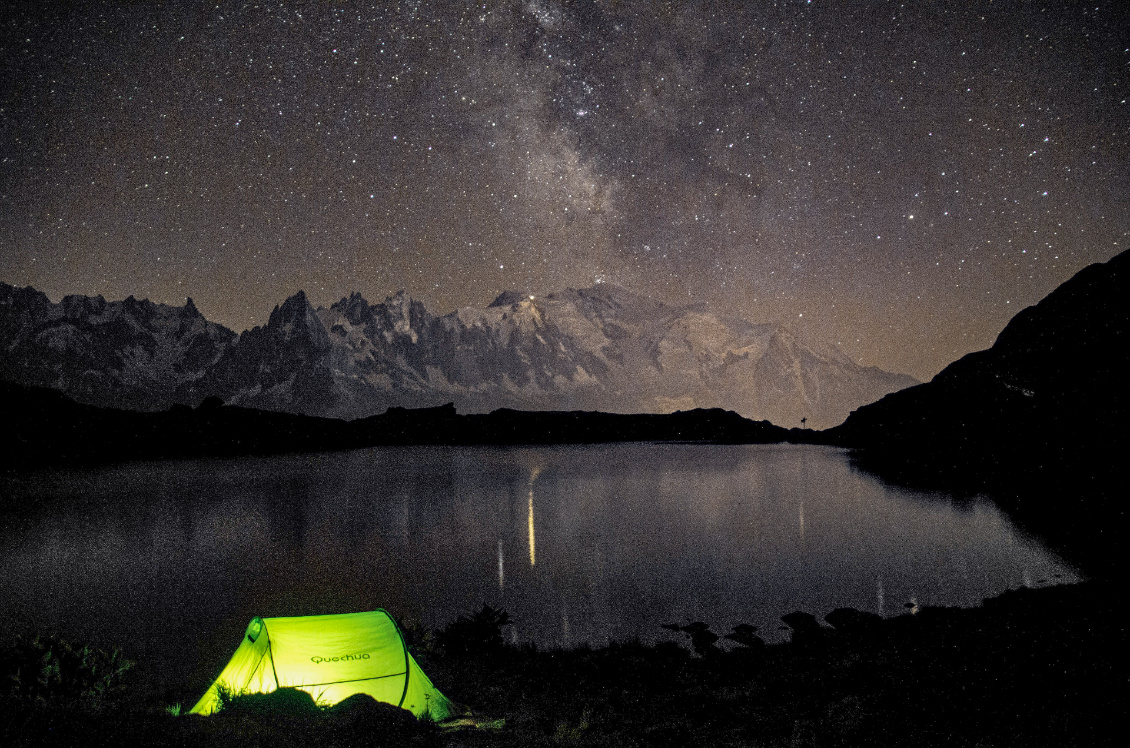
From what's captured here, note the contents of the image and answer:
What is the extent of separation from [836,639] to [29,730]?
57.3ft

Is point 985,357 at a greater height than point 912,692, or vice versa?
point 985,357

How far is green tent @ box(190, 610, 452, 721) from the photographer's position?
34.7 ft

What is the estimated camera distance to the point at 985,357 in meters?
125

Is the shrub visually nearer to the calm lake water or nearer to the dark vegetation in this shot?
the dark vegetation

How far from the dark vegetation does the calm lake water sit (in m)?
4.07

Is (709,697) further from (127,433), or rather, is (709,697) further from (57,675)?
(127,433)

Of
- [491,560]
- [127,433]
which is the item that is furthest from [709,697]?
[127,433]

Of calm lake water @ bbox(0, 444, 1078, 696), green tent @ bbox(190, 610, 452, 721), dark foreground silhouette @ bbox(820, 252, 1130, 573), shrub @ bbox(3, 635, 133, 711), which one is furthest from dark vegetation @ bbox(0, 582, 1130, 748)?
dark foreground silhouette @ bbox(820, 252, 1130, 573)

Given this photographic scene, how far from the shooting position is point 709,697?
40.0 ft

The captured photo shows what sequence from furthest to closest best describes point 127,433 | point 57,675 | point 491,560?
1. point 127,433
2. point 491,560
3. point 57,675

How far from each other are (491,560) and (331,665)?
22.8 metres

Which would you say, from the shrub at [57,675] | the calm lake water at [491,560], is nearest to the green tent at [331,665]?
the shrub at [57,675]

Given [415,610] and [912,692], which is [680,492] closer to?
A: [415,610]

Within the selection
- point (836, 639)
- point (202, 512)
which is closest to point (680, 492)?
point (202, 512)
